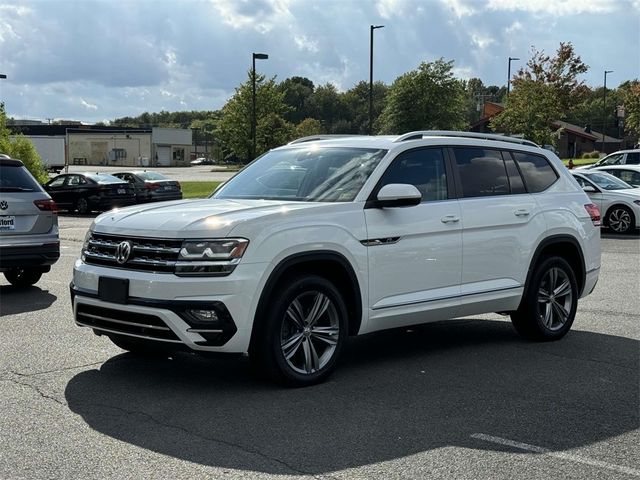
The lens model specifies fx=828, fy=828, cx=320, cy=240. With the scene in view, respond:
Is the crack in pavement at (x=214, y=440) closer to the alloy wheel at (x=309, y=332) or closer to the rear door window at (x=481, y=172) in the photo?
the alloy wheel at (x=309, y=332)

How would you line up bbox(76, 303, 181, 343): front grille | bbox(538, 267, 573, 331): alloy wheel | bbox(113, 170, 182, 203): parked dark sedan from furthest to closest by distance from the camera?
bbox(113, 170, 182, 203): parked dark sedan < bbox(538, 267, 573, 331): alloy wheel < bbox(76, 303, 181, 343): front grille

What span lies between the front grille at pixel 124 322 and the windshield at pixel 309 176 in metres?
1.55

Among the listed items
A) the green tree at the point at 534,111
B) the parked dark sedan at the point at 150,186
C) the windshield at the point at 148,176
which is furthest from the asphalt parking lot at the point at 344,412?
the green tree at the point at 534,111

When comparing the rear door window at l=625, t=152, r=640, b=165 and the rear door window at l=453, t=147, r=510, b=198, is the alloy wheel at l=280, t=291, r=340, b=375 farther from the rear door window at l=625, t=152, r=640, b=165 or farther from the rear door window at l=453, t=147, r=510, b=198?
the rear door window at l=625, t=152, r=640, b=165

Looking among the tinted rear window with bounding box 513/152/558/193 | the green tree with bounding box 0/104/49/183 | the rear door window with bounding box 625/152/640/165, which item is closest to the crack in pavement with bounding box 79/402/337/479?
the tinted rear window with bounding box 513/152/558/193

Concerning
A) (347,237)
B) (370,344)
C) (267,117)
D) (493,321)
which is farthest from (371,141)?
(267,117)

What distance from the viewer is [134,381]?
6.16m

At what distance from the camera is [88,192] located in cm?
2836

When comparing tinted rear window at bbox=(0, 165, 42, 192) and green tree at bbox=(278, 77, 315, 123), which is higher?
green tree at bbox=(278, 77, 315, 123)

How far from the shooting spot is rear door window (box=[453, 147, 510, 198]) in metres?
7.18

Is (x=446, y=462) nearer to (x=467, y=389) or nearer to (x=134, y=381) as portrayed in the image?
(x=467, y=389)

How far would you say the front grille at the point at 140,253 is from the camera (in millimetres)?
5609

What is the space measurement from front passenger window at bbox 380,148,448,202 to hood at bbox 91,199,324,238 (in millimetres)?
880

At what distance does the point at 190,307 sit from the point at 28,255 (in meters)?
5.65
